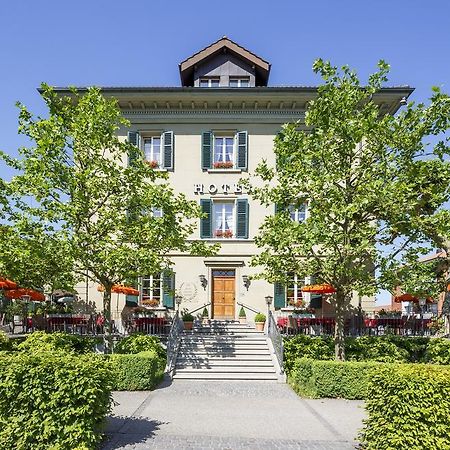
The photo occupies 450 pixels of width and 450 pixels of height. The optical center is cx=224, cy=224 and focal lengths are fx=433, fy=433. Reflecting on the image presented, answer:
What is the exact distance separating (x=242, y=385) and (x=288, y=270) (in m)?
3.52

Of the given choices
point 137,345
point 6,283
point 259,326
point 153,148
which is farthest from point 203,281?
point 6,283

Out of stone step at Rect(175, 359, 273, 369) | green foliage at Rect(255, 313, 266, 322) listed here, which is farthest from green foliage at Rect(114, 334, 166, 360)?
green foliage at Rect(255, 313, 266, 322)

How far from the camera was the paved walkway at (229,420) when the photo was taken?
7.10 metres

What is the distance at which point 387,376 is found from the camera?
6215 mm

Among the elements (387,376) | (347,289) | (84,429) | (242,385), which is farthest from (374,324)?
(84,429)

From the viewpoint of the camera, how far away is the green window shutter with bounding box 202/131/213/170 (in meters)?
20.2

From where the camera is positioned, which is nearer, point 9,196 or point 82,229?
point 9,196

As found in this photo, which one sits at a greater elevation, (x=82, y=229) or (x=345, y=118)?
(x=345, y=118)

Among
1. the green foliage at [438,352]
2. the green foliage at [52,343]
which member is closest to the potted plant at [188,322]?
the green foliage at [52,343]

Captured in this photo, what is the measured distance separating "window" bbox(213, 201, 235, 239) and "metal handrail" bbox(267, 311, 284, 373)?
556cm

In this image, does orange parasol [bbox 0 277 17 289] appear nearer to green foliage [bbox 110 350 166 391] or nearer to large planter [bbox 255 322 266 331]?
green foliage [bbox 110 350 166 391]

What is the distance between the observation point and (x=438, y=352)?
41.7 feet

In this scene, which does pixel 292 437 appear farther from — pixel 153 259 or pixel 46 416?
pixel 153 259

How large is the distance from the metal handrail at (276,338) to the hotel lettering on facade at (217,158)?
3.65 meters
